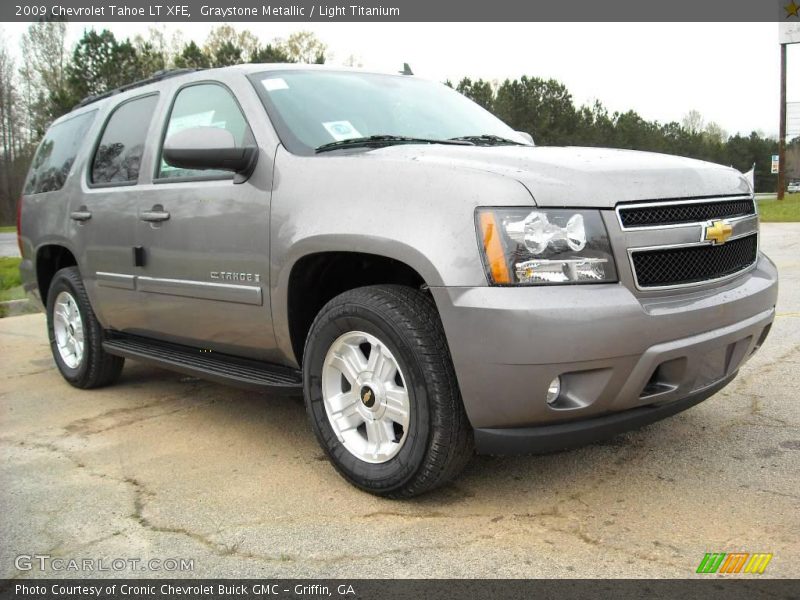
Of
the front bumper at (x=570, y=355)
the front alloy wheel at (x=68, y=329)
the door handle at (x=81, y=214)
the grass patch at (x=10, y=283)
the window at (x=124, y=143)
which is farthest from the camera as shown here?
the grass patch at (x=10, y=283)

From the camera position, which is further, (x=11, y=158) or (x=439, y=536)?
(x=11, y=158)

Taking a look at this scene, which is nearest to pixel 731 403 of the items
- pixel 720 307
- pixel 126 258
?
pixel 720 307

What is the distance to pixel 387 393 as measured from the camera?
2.92 meters

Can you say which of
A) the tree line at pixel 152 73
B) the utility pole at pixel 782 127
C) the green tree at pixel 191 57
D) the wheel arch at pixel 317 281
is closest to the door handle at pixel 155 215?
the wheel arch at pixel 317 281

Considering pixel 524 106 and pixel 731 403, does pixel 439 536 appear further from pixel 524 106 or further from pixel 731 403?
pixel 524 106

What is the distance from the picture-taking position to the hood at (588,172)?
2.62m

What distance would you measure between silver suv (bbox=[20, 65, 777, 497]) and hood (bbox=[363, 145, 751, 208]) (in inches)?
0.4

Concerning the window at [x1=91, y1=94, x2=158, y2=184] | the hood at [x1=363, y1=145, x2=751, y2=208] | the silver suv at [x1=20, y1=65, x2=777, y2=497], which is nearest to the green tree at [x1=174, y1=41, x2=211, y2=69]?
the window at [x1=91, y1=94, x2=158, y2=184]

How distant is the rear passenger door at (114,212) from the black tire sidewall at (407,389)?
159 centimetres

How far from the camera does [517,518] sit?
2.78 m

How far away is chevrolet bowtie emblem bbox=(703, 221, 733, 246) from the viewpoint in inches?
111

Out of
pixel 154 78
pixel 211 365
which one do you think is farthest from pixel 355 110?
pixel 154 78

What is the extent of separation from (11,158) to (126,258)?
4306cm

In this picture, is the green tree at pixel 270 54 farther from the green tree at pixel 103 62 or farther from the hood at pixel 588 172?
the hood at pixel 588 172
